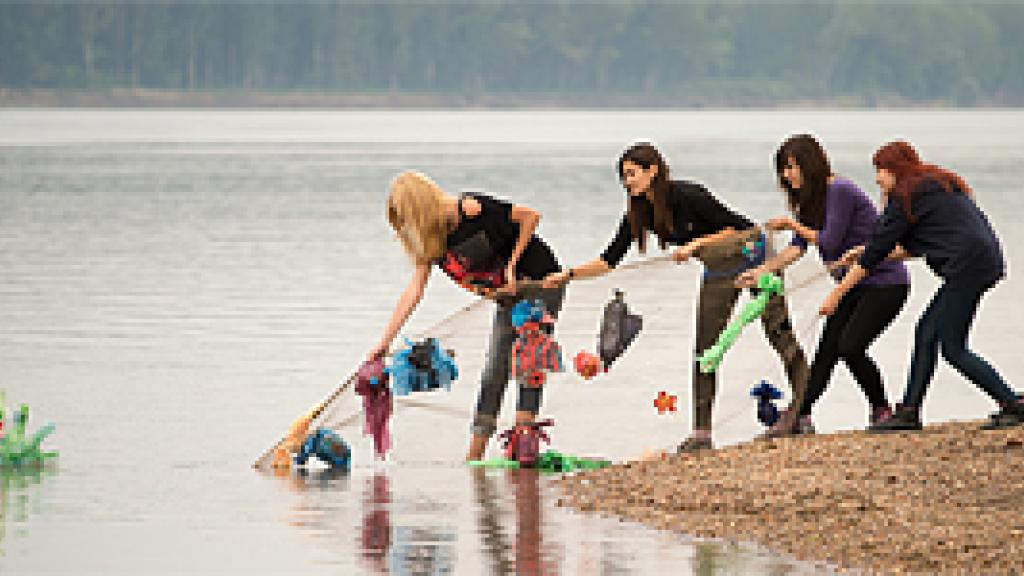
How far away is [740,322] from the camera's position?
10.5 metres

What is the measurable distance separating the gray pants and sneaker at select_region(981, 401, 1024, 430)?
6.76ft

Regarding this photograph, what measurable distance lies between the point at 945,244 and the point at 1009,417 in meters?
0.84

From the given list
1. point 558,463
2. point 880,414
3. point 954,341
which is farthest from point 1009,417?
point 558,463

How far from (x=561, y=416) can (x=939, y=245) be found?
2.03m

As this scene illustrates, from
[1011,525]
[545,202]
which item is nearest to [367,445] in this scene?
[1011,525]

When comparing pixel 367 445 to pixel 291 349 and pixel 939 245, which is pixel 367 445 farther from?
pixel 291 349

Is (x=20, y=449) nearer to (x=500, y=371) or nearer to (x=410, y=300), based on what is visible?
(x=410, y=300)

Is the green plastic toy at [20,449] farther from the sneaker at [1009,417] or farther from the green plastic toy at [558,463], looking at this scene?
the sneaker at [1009,417]

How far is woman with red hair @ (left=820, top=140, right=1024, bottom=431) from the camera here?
9.89m

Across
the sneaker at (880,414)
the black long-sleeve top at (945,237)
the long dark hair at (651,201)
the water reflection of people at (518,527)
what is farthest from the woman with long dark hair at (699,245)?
the water reflection of people at (518,527)

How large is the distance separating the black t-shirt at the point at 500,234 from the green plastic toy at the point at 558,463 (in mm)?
860

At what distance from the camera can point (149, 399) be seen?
14727mm

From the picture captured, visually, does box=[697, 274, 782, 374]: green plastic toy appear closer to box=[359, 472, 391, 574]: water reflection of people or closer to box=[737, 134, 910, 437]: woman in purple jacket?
box=[737, 134, 910, 437]: woman in purple jacket

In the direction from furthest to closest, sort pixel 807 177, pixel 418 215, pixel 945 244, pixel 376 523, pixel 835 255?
pixel 835 255, pixel 807 177, pixel 418 215, pixel 945 244, pixel 376 523
